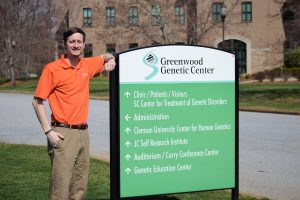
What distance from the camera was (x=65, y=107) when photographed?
4910mm

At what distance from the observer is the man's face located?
493cm

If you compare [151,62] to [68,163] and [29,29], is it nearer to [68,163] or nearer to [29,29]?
[68,163]

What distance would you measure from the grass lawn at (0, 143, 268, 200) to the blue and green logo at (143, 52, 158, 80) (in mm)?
2158

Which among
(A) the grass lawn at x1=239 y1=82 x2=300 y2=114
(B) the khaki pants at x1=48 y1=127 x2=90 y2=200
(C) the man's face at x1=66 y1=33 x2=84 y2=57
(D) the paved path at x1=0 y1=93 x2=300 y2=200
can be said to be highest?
(C) the man's face at x1=66 y1=33 x2=84 y2=57

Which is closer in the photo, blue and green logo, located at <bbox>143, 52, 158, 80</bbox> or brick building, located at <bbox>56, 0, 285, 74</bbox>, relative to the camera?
blue and green logo, located at <bbox>143, 52, 158, 80</bbox>

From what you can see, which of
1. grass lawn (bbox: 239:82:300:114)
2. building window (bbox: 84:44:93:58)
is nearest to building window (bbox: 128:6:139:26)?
grass lawn (bbox: 239:82:300:114)

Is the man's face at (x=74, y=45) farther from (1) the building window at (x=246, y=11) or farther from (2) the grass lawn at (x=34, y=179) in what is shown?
(1) the building window at (x=246, y=11)

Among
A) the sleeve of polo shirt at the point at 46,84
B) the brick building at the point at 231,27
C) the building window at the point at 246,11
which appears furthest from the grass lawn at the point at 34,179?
the building window at the point at 246,11

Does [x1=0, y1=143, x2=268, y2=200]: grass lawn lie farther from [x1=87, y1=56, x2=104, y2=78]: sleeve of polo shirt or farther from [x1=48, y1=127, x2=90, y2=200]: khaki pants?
[x1=87, y1=56, x2=104, y2=78]: sleeve of polo shirt

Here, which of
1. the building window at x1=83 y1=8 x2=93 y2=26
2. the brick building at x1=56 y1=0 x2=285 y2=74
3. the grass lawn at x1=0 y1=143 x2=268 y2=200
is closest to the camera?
the grass lawn at x1=0 y1=143 x2=268 y2=200

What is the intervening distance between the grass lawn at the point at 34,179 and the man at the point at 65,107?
79.0 inches

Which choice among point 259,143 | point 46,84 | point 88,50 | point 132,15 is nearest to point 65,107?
point 46,84

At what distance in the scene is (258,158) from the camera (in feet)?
33.5

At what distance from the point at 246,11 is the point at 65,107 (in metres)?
52.1
